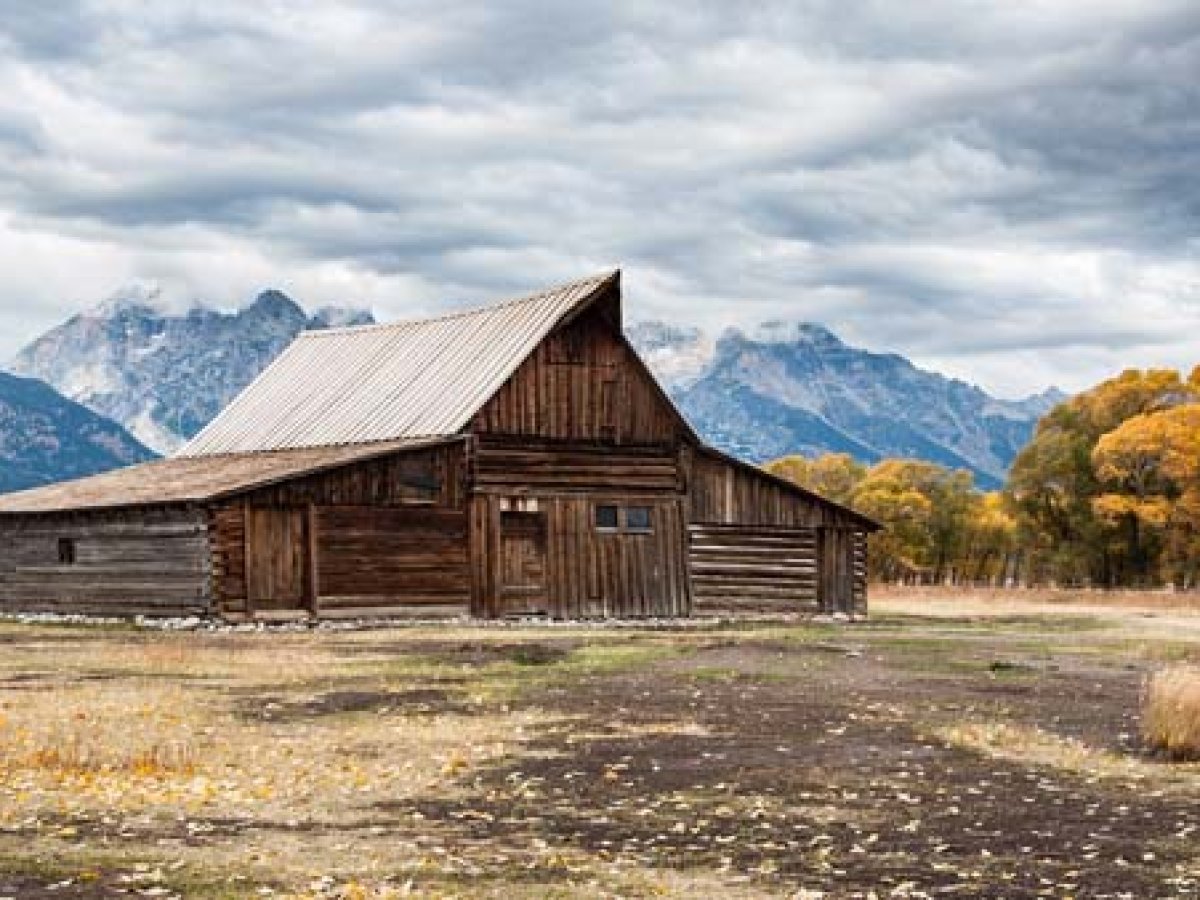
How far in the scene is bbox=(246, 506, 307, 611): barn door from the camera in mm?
43688

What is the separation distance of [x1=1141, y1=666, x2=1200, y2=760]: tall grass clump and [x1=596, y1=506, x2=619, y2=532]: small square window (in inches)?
1254

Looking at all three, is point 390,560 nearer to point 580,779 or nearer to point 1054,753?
point 1054,753

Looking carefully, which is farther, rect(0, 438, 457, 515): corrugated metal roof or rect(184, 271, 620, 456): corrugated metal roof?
rect(184, 271, 620, 456): corrugated metal roof

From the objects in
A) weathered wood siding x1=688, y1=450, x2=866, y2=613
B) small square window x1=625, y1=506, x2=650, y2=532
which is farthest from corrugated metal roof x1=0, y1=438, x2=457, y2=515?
weathered wood siding x1=688, y1=450, x2=866, y2=613

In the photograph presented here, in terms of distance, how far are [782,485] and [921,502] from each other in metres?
57.9

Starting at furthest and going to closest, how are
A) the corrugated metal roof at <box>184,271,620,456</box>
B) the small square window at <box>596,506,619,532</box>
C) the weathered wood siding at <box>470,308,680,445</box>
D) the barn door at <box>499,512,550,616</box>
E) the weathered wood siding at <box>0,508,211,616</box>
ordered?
the small square window at <box>596,506,619,532</box> → the corrugated metal roof at <box>184,271,620,456</box> → the weathered wood siding at <box>470,308,680,445</box> → the barn door at <box>499,512,550,616</box> → the weathered wood siding at <box>0,508,211,616</box>

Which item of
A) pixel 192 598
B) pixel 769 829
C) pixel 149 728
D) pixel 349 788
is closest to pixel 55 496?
pixel 192 598

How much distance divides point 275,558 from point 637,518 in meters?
11.7

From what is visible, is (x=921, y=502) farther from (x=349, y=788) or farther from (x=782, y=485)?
(x=349, y=788)

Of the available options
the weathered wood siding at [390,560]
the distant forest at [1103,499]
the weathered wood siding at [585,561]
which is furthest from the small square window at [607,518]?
the distant forest at [1103,499]

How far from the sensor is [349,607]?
4538 cm

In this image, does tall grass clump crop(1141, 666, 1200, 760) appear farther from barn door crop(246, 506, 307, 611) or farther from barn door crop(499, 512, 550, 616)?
barn door crop(499, 512, 550, 616)

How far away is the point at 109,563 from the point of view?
47.2 m

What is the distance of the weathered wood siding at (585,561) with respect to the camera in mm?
48125
